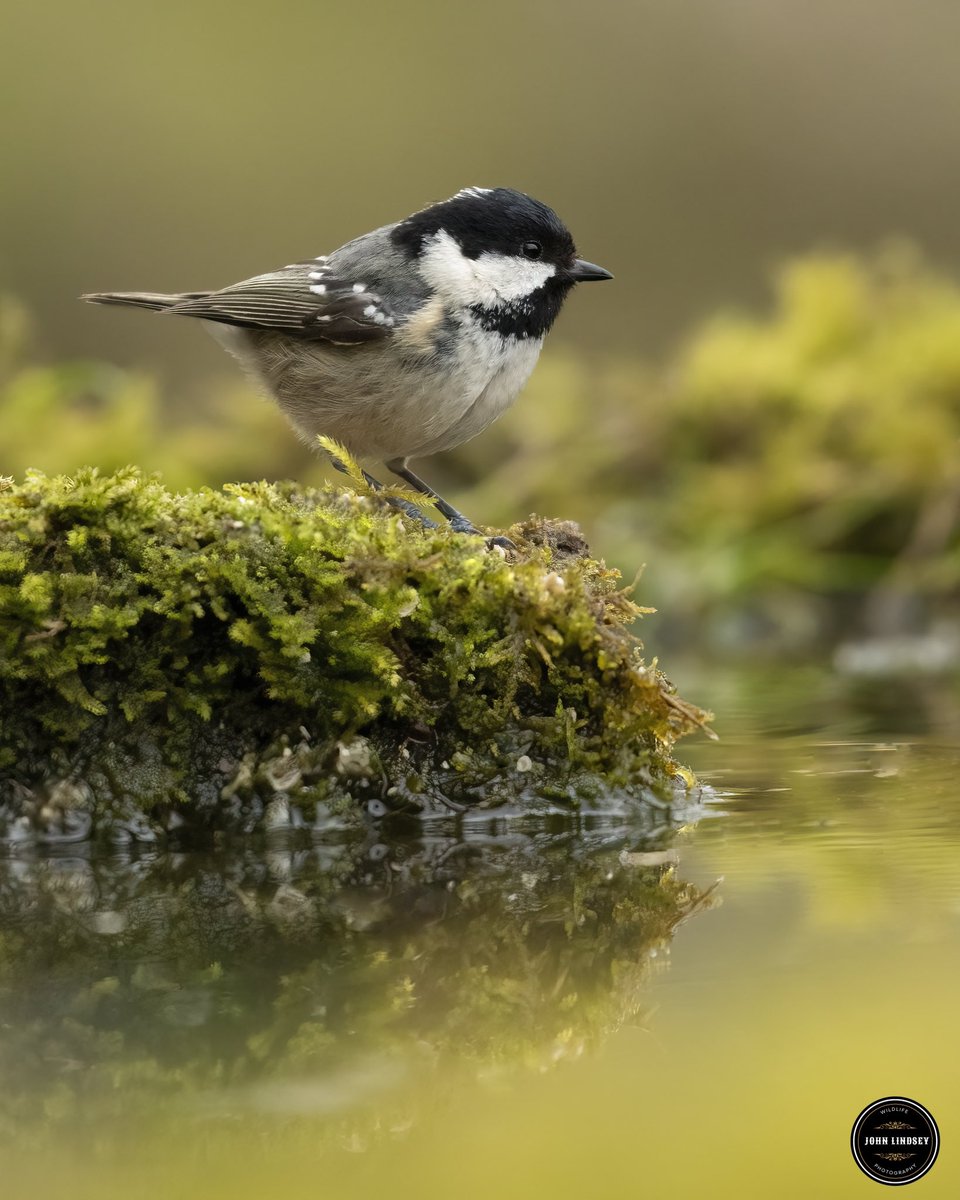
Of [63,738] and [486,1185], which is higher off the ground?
[63,738]

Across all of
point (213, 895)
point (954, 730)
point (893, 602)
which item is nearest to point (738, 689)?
point (954, 730)

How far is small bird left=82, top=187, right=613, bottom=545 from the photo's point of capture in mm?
3775

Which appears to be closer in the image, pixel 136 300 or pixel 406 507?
pixel 406 507

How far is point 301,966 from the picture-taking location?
6.72ft

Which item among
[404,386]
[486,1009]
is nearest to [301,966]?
[486,1009]

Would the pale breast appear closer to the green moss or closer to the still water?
the still water

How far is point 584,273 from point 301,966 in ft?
8.57

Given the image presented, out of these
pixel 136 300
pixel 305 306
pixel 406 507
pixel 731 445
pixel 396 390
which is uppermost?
pixel 731 445

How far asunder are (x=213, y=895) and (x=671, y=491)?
19.7 ft

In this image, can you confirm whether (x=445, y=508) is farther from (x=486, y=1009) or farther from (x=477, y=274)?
(x=486, y=1009)

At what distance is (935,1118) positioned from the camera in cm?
152

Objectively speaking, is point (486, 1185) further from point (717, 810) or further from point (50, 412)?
point (50, 412)

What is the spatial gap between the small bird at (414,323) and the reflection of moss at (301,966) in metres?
1.37

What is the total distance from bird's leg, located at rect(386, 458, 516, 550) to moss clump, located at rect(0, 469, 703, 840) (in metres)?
0.33
